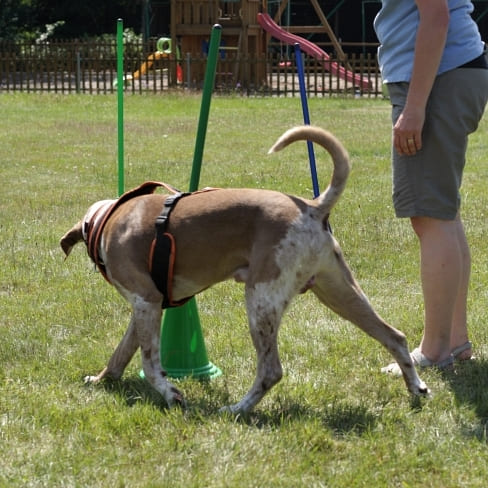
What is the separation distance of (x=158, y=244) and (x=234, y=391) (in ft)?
2.69

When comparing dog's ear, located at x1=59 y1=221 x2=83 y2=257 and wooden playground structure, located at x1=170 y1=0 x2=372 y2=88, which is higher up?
wooden playground structure, located at x1=170 y1=0 x2=372 y2=88

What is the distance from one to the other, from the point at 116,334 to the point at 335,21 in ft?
101

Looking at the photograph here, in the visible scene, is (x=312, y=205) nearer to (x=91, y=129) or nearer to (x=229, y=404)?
(x=229, y=404)

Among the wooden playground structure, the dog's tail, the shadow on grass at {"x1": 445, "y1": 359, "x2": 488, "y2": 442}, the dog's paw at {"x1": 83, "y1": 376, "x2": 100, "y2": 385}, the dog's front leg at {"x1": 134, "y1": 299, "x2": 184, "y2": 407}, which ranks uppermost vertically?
the wooden playground structure

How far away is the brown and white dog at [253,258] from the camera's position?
12.7 feet

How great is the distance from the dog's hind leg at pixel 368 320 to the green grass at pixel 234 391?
0.10 meters

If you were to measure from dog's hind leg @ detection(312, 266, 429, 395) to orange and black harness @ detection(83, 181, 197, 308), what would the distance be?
663 millimetres

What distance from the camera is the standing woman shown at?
4.18 metres

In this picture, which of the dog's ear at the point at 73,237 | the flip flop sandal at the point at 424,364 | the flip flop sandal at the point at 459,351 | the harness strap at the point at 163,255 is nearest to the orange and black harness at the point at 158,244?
the harness strap at the point at 163,255

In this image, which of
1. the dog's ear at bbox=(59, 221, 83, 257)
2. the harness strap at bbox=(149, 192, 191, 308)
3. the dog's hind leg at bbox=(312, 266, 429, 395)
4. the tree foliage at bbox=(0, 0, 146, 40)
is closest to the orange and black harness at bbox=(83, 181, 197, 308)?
the harness strap at bbox=(149, 192, 191, 308)

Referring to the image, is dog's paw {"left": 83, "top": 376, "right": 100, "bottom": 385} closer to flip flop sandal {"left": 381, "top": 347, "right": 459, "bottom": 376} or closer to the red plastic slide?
flip flop sandal {"left": 381, "top": 347, "right": 459, "bottom": 376}

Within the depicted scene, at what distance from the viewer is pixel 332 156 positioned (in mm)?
4051

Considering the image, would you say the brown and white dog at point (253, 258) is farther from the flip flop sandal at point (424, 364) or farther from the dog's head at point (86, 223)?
the flip flop sandal at point (424, 364)

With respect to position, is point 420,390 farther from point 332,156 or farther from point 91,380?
point 91,380
